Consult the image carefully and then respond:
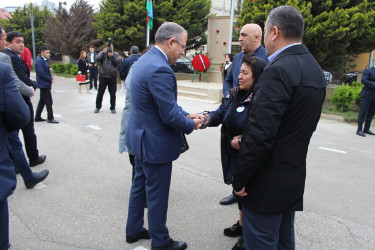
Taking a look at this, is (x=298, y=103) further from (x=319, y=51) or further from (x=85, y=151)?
(x=319, y=51)

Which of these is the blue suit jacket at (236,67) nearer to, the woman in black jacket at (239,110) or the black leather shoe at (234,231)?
the woman in black jacket at (239,110)

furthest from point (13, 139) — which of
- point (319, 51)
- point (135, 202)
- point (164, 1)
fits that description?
point (164, 1)

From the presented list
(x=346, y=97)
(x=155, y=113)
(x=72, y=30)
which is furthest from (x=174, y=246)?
(x=72, y=30)

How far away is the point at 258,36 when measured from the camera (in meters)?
3.64

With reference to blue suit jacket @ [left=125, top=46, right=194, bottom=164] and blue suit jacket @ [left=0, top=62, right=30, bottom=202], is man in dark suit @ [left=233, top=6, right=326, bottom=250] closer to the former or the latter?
blue suit jacket @ [left=125, top=46, right=194, bottom=164]

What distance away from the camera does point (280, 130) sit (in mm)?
1766

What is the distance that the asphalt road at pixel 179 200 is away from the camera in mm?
2914

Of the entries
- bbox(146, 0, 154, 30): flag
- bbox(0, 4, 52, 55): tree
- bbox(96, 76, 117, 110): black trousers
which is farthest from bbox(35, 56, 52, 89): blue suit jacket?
bbox(0, 4, 52, 55): tree

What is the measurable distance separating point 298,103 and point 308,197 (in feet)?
8.55

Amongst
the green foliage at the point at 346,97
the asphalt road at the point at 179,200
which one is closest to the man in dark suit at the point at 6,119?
the asphalt road at the point at 179,200

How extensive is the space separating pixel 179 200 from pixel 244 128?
2.07m

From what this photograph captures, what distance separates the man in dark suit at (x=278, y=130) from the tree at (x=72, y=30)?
2527cm

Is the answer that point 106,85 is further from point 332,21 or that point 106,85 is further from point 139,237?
point 332,21

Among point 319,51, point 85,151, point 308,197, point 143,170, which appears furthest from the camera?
point 319,51
